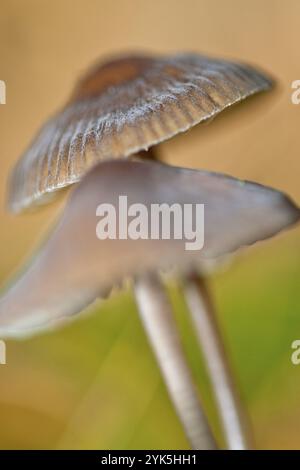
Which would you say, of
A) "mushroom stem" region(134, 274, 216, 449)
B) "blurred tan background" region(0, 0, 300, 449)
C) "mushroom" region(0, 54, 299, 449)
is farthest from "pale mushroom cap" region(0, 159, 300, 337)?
"blurred tan background" region(0, 0, 300, 449)

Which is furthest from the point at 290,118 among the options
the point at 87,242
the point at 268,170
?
the point at 87,242

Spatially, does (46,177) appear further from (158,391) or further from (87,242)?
(158,391)

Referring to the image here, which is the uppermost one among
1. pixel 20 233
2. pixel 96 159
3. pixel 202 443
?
pixel 20 233

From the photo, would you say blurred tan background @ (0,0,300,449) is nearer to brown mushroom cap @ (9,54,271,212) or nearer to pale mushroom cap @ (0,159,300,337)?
brown mushroom cap @ (9,54,271,212)

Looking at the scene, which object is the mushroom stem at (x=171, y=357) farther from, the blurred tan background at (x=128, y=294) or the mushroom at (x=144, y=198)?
the blurred tan background at (x=128, y=294)

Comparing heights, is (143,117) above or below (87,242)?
above

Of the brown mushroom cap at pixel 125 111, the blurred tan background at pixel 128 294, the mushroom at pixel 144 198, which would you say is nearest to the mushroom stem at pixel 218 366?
the mushroom at pixel 144 198

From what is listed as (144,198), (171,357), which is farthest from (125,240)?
(171,357)
